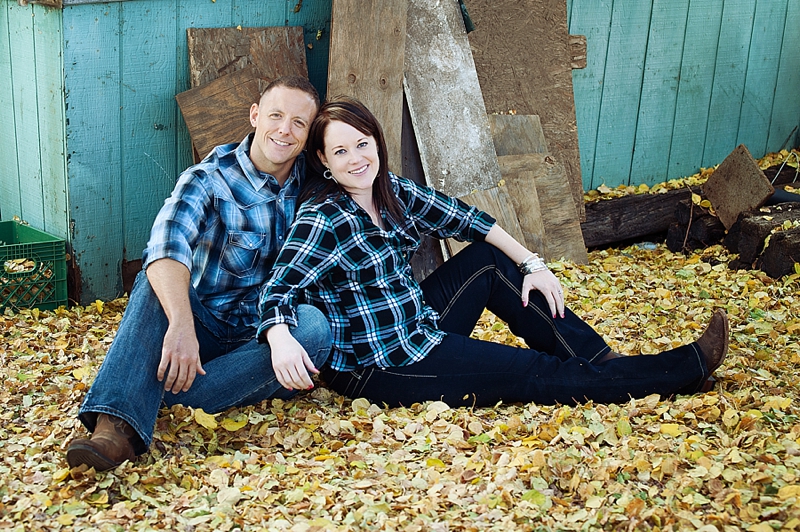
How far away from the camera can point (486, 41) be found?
4680 millimetres

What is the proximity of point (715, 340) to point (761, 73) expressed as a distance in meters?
3.91

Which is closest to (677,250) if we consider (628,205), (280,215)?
(628,205)

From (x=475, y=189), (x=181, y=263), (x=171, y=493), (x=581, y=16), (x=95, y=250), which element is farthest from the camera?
(x=581, y=16)

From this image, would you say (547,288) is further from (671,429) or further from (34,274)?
(34,274)

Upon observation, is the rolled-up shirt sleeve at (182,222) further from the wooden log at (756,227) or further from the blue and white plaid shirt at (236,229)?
the wooden log at (756,227)

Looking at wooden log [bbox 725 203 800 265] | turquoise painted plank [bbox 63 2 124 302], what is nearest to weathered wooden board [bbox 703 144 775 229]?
wooden log [bbox 725 203 800 265]

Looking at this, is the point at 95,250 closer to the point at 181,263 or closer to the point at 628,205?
the point at 181,263

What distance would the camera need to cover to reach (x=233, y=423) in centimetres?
279

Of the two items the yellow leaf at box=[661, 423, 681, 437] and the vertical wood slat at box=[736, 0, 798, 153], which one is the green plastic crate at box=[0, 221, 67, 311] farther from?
the vertical wood slat at box=[736, 0, 798, 153]

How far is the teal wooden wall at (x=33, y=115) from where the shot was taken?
147 inches

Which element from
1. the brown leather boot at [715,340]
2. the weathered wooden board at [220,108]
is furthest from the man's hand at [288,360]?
the weathered wooden board at [220,108]

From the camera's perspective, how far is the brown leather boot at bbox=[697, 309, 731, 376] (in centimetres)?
288

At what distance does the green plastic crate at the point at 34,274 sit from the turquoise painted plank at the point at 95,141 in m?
0.09

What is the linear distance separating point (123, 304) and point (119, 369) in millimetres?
1567
